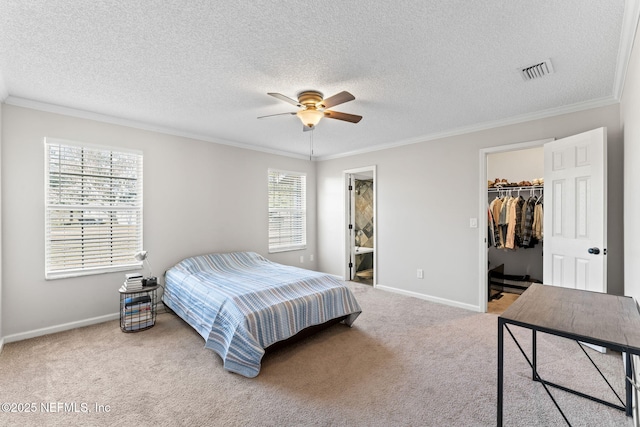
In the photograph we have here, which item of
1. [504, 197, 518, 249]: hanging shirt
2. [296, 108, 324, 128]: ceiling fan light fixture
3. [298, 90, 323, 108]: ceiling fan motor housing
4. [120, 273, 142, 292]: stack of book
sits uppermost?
[298, 90, 323, 108]: ceiling fan motor housing

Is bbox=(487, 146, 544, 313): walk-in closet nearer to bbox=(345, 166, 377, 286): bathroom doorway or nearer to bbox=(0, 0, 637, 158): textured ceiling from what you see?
bbox=(0, 0, 637, 158): textured ceiling

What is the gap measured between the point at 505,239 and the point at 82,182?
5828 mm

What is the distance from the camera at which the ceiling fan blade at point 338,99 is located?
234 centimetres

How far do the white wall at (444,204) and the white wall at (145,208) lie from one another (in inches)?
70.3

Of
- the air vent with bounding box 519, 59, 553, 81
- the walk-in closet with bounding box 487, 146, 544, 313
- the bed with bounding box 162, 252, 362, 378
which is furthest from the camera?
the walk-in closet with bounding box 487, 146, 544, 313

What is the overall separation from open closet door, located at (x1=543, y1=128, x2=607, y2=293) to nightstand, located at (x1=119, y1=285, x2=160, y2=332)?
4.48 m

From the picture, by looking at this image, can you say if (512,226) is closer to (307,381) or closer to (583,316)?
(583,316)

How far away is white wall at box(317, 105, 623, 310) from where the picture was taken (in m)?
2.94

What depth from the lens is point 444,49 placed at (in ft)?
6.79

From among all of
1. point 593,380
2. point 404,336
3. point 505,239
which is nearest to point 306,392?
point 404,336

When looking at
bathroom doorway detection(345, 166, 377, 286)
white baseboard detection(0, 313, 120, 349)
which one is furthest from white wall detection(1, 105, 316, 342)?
bathroom doorway detection(345, 166, 377, 286)

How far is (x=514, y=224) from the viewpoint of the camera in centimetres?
446

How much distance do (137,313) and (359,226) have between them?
4.44 meters

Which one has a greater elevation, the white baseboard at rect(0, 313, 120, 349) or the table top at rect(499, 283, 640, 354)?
the table top at rect(499, 283, 640, 354)
